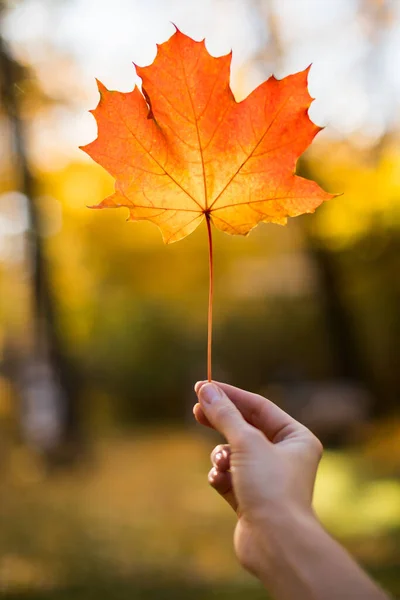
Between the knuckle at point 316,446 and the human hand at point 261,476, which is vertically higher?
the knuckle at point 316,446

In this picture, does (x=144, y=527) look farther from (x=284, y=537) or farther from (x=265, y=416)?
(x=284, y=537)

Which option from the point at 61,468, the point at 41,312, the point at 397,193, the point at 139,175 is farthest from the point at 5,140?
the point at 139,175

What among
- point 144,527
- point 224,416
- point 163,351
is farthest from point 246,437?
point 163,351

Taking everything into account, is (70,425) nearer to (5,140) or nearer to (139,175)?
(5,140)

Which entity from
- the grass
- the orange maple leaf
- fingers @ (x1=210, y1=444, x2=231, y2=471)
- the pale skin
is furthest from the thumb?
the grass

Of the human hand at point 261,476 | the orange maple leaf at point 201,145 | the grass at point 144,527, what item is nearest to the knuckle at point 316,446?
the human hand at point 261,476

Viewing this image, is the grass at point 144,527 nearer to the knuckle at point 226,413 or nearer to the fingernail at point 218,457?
the fingernail at point 218,457

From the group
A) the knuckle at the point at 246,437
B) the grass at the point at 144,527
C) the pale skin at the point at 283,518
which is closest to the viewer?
the pale skin at the point at 283,518

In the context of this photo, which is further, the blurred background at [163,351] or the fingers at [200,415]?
the blurred background at [163,351]
